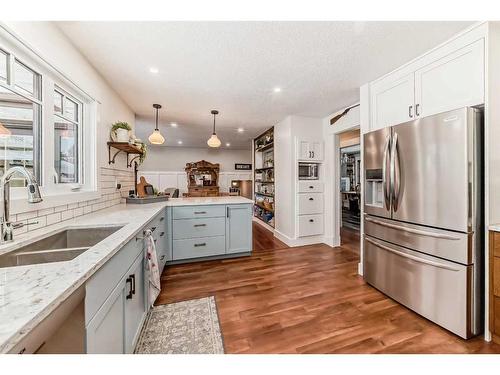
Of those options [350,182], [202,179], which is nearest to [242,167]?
[202,179]

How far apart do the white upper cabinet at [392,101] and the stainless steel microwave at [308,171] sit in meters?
1.47

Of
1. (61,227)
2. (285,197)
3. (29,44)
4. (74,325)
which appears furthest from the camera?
(285,197)

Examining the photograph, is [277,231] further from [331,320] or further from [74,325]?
[74,325]

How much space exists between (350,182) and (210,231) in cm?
480

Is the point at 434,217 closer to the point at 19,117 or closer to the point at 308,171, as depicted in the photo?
the point at 308,171

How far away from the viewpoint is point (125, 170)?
3.18 meters

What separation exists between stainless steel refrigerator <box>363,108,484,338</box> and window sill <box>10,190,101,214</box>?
275 centimetres

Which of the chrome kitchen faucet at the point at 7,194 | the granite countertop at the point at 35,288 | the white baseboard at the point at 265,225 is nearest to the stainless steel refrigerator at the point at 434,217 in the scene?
the granite countertop at the point at 35,288

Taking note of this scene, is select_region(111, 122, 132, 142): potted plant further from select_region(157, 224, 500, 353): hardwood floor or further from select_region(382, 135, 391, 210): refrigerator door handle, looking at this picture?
select_region(382, 135, 391, 210): refrigerator door handle

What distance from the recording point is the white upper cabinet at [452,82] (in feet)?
4.93

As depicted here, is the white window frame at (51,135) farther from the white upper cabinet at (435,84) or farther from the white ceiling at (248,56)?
the white upper cabinet at (435,84)

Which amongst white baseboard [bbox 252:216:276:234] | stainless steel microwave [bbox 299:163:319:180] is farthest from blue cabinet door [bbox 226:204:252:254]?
white baseboard [bbox 252:216:276:234]
